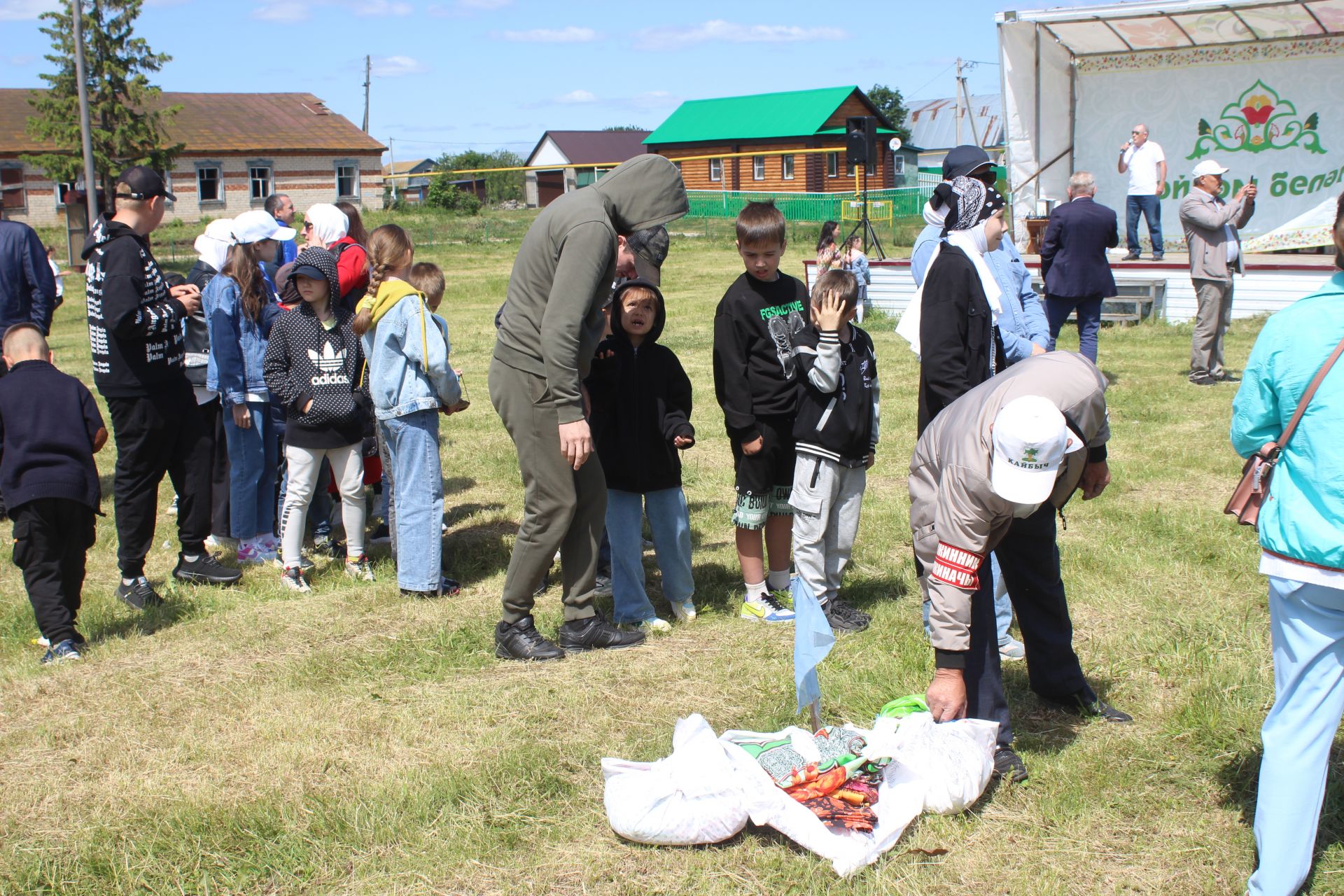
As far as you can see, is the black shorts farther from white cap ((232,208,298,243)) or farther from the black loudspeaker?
the black loudspeaker

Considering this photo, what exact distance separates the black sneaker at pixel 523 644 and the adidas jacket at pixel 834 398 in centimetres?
133

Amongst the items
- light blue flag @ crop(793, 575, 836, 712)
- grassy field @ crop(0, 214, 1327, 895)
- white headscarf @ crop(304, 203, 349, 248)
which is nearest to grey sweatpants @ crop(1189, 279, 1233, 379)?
grassy field @ crop(0, 214, 1327, 895)

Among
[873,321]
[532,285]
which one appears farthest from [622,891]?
[873,321]

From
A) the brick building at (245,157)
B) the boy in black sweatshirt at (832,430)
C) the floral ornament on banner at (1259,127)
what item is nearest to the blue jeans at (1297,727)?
the boy in black sweatshirt at (832,430)

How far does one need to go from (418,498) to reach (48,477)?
5.09 ft

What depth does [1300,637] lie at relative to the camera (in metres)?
2.46

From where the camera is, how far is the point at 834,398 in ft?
14.3

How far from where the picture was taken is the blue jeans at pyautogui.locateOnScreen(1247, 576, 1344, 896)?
7.96 feet

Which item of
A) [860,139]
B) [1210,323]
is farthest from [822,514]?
[860,139]

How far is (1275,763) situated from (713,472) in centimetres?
533

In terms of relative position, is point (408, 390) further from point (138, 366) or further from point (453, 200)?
point (453, 200)

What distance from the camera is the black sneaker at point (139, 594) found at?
509cm

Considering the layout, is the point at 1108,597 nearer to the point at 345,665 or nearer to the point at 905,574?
the point at 905,574

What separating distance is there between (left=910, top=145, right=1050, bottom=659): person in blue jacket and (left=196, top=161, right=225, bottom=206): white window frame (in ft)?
149
